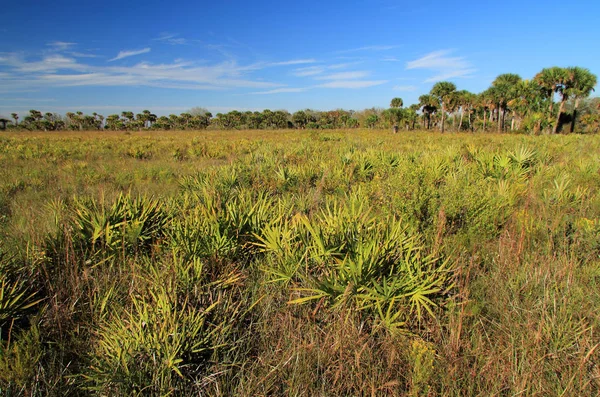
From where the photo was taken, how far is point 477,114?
244 ft

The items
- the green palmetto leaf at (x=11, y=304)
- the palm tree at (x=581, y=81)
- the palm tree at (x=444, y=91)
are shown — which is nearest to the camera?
the green palmetto leaf at (x=11, y=304)

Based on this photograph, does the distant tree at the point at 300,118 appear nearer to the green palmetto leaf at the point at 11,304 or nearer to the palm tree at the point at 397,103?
the palm tree at the point at 397,103

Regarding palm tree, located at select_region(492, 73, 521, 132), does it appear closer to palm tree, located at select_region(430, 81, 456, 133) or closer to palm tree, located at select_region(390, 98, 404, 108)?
palm tree, located at select_region(430, 81, 456, 133)

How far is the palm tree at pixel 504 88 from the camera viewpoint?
47.2 meters

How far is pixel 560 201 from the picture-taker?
4.31 metres

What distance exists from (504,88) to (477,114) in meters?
28.8

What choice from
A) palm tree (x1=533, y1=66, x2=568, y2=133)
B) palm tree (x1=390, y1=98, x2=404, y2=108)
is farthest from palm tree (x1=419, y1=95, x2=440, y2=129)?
palm tree (x1=533, y1=66, x2=568, y2=133)

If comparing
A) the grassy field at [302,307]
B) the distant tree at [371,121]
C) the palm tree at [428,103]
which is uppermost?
the palm tree at [428,103]

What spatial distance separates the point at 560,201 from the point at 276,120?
89263 mm

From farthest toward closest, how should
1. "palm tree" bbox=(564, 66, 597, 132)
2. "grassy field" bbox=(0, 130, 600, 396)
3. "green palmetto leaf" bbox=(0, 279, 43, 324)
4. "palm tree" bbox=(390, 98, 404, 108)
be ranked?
1. "palm tree" bbox=(390, 98, 404, 108)
2. "palm tree" bbox=(564, 66, 597, 132)
3. "green palmetto leaf" bbox=(0, 279, 43, 324)
4. "grassy field" bbox=(0, 130, 600, 396)

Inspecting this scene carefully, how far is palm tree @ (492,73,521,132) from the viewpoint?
47156 millimetres

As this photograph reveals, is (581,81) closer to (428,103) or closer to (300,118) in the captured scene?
(428,103)

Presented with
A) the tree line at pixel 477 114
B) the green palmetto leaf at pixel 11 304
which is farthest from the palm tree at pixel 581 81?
the green palmetto leaf at pixel 11 304

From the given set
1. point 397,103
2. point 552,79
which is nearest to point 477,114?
point 397,103
